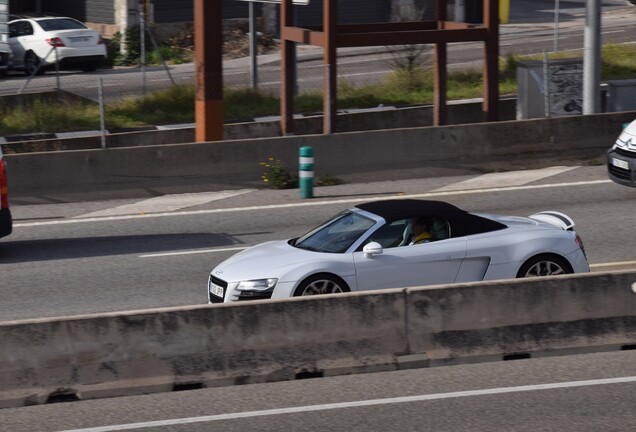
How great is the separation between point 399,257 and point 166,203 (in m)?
8.50

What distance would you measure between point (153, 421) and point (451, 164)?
12.7m

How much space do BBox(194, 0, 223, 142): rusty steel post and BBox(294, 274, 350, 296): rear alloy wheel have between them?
11.1 m

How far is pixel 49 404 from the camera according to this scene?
30.9 ft

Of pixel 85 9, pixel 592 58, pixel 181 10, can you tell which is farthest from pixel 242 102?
pixel 85 9

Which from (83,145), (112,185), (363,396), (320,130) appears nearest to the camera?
(363,396)

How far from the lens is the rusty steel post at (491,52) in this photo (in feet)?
74.6

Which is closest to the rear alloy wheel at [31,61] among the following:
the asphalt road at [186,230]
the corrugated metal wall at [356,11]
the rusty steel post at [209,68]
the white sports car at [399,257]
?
the corrugated metal wall at [356,11]

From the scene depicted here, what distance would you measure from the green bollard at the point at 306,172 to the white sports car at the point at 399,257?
22.4 feet

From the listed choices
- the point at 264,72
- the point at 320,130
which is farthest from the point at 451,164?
the point at 264,72

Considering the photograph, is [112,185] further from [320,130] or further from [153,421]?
[153,421]

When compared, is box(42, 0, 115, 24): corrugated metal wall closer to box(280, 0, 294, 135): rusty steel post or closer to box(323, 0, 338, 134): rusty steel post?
box(280, 0, 294, 135): rusty steel post

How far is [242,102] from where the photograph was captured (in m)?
28.8

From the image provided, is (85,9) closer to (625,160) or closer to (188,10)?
(188,10)

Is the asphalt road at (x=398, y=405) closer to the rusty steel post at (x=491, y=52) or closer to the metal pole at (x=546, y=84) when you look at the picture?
the metal pole at (x=546, y=84)
